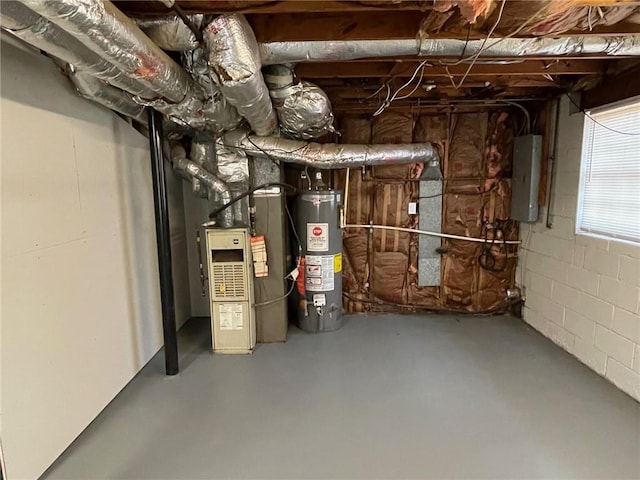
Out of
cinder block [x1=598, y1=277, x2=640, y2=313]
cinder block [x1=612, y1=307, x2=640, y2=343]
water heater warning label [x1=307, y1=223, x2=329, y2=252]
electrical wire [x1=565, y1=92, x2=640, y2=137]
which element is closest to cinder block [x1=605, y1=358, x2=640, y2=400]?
cinder block [x1=612, y1=307, x2=640, y2=343]

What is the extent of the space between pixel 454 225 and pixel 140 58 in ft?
10.9

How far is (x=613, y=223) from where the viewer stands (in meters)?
2.78

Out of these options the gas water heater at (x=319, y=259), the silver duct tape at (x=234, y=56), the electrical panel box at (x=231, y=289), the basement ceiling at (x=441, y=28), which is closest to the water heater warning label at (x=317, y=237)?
the gas water heater at (x=319, y=259)

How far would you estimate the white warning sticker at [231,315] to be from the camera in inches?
128

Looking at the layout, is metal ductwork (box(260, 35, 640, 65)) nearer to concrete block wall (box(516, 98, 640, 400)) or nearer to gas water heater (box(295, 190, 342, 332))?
concrete block wall (box(516, 98, 640, 400))

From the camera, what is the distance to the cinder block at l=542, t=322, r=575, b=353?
3.21 m

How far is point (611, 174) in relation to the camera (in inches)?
111

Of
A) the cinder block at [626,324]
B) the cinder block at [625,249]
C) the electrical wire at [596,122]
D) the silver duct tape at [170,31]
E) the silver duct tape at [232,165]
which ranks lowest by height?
the cinder block at [626,324]

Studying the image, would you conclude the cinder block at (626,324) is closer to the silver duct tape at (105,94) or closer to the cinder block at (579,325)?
the cinder block at (579,325)

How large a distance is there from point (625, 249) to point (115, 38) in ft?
10.2

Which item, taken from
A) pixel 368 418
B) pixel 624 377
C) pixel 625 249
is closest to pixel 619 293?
pixel 625 249

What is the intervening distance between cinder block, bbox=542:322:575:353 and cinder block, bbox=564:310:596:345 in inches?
2.3

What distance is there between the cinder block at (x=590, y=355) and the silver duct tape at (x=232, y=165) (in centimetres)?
296

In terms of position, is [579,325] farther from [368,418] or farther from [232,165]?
[232,165]
